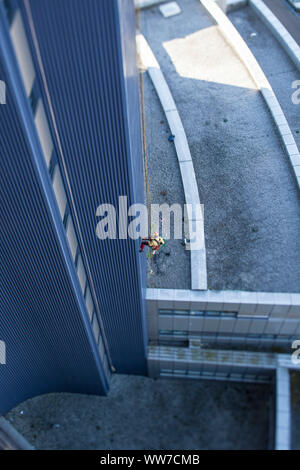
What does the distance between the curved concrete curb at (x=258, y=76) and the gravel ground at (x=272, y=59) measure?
1.54 meters

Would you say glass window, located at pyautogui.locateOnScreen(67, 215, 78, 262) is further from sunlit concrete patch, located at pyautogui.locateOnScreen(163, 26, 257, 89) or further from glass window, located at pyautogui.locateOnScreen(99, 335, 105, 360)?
sunlit concrete patch, located at pyautogui.locateOnScreen(163, 26, 257, 89)

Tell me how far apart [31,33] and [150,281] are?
17367 millimetres

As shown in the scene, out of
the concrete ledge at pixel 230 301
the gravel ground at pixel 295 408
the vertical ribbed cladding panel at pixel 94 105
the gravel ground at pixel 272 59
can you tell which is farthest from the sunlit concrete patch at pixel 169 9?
the gravel ground at pixel 295 408

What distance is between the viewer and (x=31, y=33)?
1390cm

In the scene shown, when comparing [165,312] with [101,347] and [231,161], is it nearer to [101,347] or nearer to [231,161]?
[101,347]

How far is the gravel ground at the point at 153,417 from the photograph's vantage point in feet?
101

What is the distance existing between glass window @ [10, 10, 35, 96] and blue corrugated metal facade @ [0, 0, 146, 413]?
193 millimetres

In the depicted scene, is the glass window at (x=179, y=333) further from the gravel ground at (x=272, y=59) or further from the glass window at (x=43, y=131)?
the gravel ground at (x=272, y=59)

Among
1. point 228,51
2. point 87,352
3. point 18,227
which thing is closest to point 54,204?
point 18,227

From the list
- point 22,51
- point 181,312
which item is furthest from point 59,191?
point 181,312

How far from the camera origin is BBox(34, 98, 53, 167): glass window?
1582cm

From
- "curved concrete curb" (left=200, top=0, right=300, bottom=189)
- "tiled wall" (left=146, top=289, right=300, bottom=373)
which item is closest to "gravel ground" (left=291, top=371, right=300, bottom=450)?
"tiled wall" (left=146, top=289, right=300, bottom=373)

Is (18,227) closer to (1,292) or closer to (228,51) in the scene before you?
(1,292)

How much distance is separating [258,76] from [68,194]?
2485 cm
